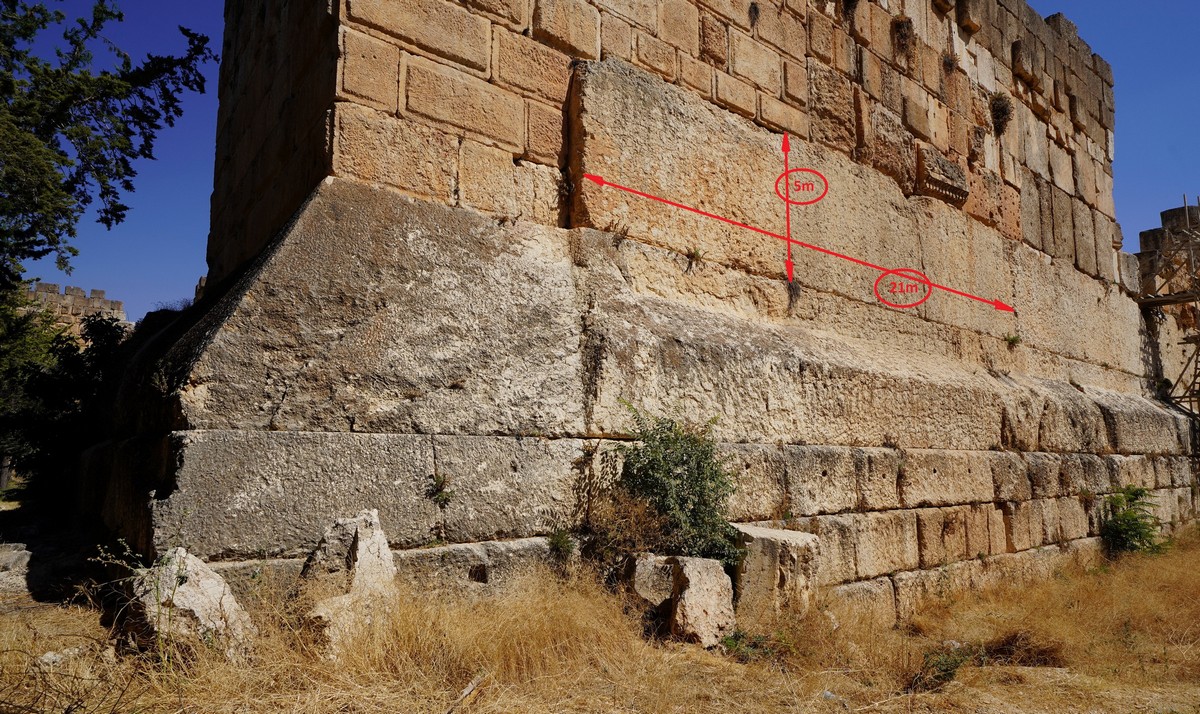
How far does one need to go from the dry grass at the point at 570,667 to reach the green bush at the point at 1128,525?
9.65 ft

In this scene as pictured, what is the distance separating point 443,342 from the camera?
3.41m

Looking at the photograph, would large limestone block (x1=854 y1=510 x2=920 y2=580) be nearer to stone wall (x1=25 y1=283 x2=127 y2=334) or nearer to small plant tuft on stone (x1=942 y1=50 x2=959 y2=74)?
small plant tuft on stone (x1=942 y1=50 x2=959 y2=74)

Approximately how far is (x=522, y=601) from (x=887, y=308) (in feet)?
12.7

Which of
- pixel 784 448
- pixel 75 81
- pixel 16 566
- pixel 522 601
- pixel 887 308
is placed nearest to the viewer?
pixel 522 601

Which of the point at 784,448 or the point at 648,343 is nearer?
the point at 648,343

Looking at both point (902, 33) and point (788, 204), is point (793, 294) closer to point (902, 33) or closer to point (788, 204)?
point (788, 204)

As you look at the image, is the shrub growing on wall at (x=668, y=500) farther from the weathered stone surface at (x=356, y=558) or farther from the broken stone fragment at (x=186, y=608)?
the broken stone fragment at (x=186, y=608)

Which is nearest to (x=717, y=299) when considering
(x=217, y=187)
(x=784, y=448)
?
(x=784, y=448)

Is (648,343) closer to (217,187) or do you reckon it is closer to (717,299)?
(717,299)

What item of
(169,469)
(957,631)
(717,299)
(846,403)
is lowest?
(957,631)

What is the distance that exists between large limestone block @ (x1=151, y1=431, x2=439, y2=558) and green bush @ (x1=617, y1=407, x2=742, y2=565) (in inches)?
37.2

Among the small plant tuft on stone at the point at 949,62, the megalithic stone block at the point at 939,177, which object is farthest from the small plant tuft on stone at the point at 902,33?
the megalithic stone block at the point at 939,177

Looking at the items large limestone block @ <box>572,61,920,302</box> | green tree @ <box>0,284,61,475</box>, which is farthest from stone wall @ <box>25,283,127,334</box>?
large limestone block @ <box>572,61,920,302</box>

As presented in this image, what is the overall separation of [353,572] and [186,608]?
512 mm
